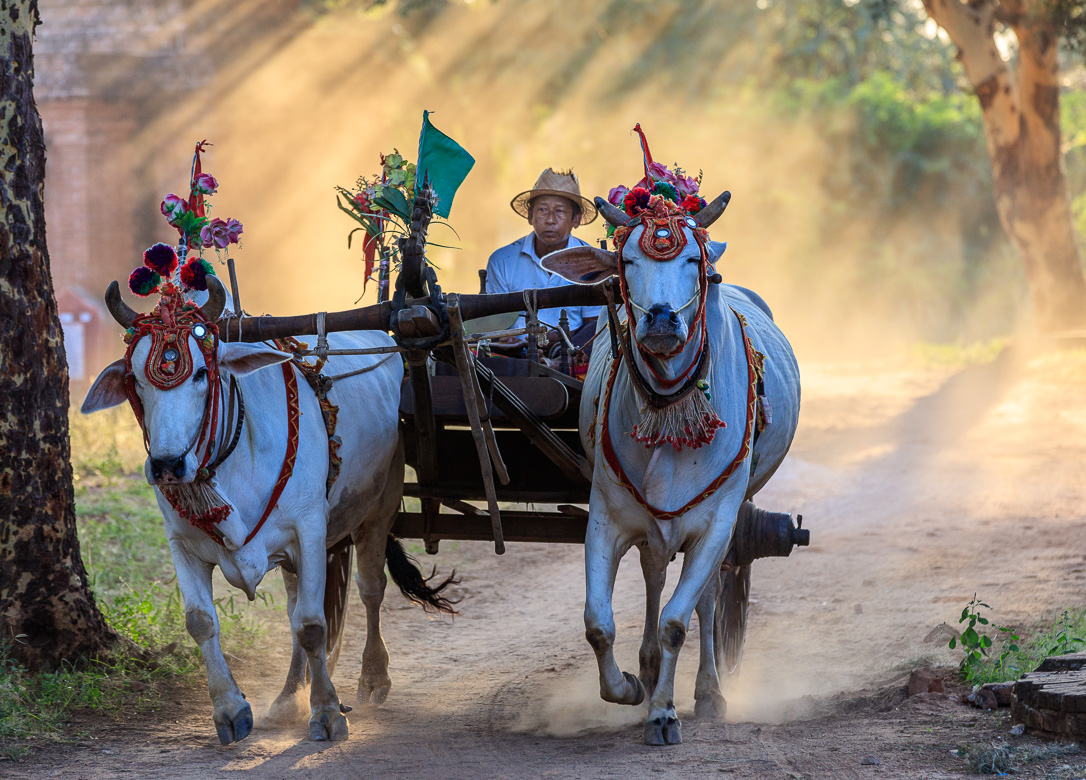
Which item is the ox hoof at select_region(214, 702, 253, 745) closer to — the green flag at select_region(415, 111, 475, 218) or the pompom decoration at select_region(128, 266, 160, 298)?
the pompom decoration at select_region(128, 266, 160, 298)

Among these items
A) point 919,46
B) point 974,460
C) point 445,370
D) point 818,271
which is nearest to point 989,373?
point 974,460

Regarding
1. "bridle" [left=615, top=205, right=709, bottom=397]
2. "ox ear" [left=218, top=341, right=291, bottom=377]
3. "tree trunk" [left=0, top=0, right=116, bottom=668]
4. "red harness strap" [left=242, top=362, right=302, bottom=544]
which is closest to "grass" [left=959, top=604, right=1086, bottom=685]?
"bridle" [left=615, top=205, right=709, bottom=397]

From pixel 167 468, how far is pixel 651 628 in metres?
2.20

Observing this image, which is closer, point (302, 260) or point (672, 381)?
point (672, 381)

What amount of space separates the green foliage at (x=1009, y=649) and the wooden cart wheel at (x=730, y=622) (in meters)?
1.03

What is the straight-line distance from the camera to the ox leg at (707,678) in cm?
509

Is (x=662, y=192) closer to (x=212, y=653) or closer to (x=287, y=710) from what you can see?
(x=212, y=653)

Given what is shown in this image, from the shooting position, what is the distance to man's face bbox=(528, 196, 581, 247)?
20.3 ft

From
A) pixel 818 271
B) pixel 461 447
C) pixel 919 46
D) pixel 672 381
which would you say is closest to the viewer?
pixel 672 381

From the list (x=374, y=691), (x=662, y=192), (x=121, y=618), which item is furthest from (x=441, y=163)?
(x=121, y=618)

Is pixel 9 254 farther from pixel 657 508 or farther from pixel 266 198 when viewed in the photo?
pixel 266 198

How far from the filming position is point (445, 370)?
5.43 metres

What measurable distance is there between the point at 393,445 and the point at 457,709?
49.8 inches

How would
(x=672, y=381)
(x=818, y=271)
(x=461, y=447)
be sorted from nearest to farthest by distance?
(x=672, y=381)
(x=461, y=447)
(x=818, y=271)
